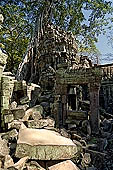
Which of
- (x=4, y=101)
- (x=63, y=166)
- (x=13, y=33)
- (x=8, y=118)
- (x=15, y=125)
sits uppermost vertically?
(x=13, y=33)

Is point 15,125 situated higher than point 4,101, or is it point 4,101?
point 4,101

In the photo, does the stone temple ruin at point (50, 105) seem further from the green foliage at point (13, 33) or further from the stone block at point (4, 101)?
the green foliage at point (13, 33)

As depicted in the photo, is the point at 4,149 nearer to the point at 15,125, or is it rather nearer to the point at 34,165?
the point at 34,165

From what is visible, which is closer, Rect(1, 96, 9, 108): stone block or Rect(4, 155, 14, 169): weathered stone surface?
Rect(4, 155, 14, 169): weathered stone surface

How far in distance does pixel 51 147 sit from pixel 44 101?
4.78m

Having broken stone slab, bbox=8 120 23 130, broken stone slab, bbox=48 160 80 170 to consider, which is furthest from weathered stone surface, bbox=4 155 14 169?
broken stone slab, bbox=8 120 23 130

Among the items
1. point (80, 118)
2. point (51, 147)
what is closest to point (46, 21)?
point (80, 118)

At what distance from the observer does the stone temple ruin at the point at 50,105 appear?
3738mm

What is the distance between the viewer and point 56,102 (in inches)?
295

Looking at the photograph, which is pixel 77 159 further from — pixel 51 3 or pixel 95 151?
pixel 51 3

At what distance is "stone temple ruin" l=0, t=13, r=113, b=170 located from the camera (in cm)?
374

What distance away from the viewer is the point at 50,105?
25.1ft

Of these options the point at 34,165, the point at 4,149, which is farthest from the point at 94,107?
the point at 4,149

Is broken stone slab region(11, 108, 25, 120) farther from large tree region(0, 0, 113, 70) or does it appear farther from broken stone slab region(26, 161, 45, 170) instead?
large tree region(0, 0, 113, 70)
